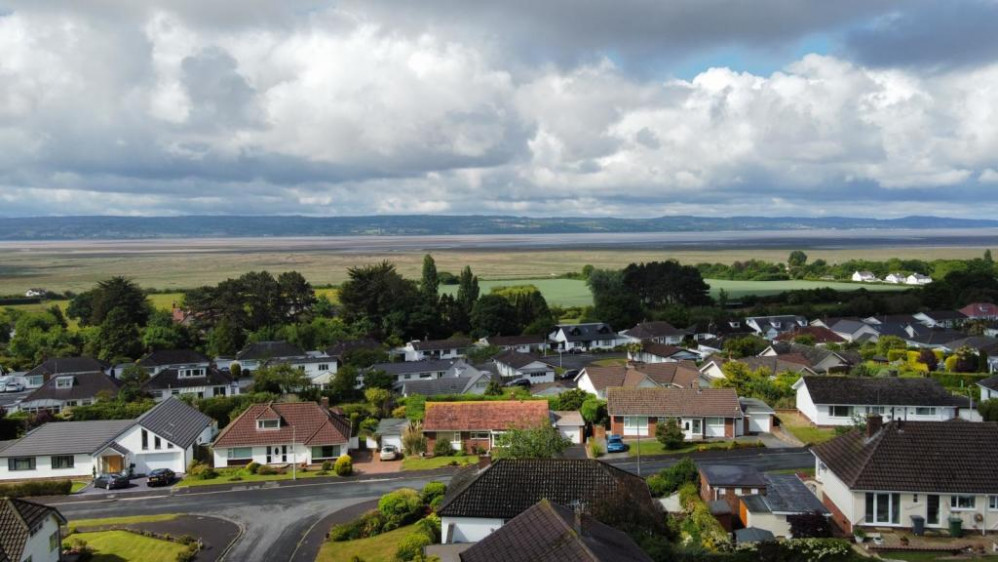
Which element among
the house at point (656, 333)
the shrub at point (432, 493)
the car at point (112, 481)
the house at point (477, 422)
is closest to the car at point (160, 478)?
the car at point (112, 481)

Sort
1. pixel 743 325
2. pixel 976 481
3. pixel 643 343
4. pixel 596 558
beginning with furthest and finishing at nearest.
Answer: pixel 743 325, pixel 643 343, pixel 976 481, pixel 596 558

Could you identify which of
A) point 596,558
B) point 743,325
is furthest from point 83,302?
point 596,558

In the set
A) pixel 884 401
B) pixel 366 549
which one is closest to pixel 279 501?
pixel 366 549

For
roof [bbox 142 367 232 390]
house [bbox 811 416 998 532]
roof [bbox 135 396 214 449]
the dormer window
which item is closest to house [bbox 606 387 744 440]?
house [bbox 811 416 998 532]

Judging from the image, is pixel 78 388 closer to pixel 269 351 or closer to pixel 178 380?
pixel 178 380

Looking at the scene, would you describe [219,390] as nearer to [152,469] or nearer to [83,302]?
[152,469]

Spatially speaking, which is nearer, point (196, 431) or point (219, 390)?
point (196, 431)

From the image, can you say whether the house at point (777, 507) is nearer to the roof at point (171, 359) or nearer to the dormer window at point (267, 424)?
the dormer window at point (267, 424)
